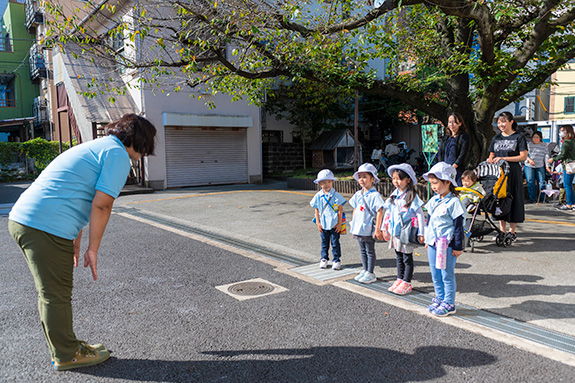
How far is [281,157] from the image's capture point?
2139cm

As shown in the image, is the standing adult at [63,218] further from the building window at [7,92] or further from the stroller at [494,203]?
the building window at [7,92]

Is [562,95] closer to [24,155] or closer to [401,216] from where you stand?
[401,216]

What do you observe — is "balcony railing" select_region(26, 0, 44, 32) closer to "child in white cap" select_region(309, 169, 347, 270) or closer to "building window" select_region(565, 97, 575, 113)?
"child in white cap" select_region(309, 169, 347, 270)

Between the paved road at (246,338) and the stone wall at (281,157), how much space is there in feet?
52.0

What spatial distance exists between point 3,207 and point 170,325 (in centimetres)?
991

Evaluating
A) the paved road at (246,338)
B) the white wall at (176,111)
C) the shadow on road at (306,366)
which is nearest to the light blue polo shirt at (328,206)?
the paved road at (246,338)

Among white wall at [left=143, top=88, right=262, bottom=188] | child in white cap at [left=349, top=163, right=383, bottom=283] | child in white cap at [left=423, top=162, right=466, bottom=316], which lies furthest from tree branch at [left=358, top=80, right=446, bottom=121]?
white wall at [left=143, top=88, right=262, bottom=188]

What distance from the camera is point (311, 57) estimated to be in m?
9.82

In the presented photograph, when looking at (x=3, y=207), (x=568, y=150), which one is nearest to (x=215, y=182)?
(x=3, y=207)

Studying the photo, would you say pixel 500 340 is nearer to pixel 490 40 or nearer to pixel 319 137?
pixel 490 40

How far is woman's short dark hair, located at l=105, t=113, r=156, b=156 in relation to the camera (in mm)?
3168

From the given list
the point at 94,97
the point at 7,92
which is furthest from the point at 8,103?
the point at 94,97

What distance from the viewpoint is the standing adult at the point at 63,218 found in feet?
9.46

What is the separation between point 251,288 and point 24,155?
19.8 m
